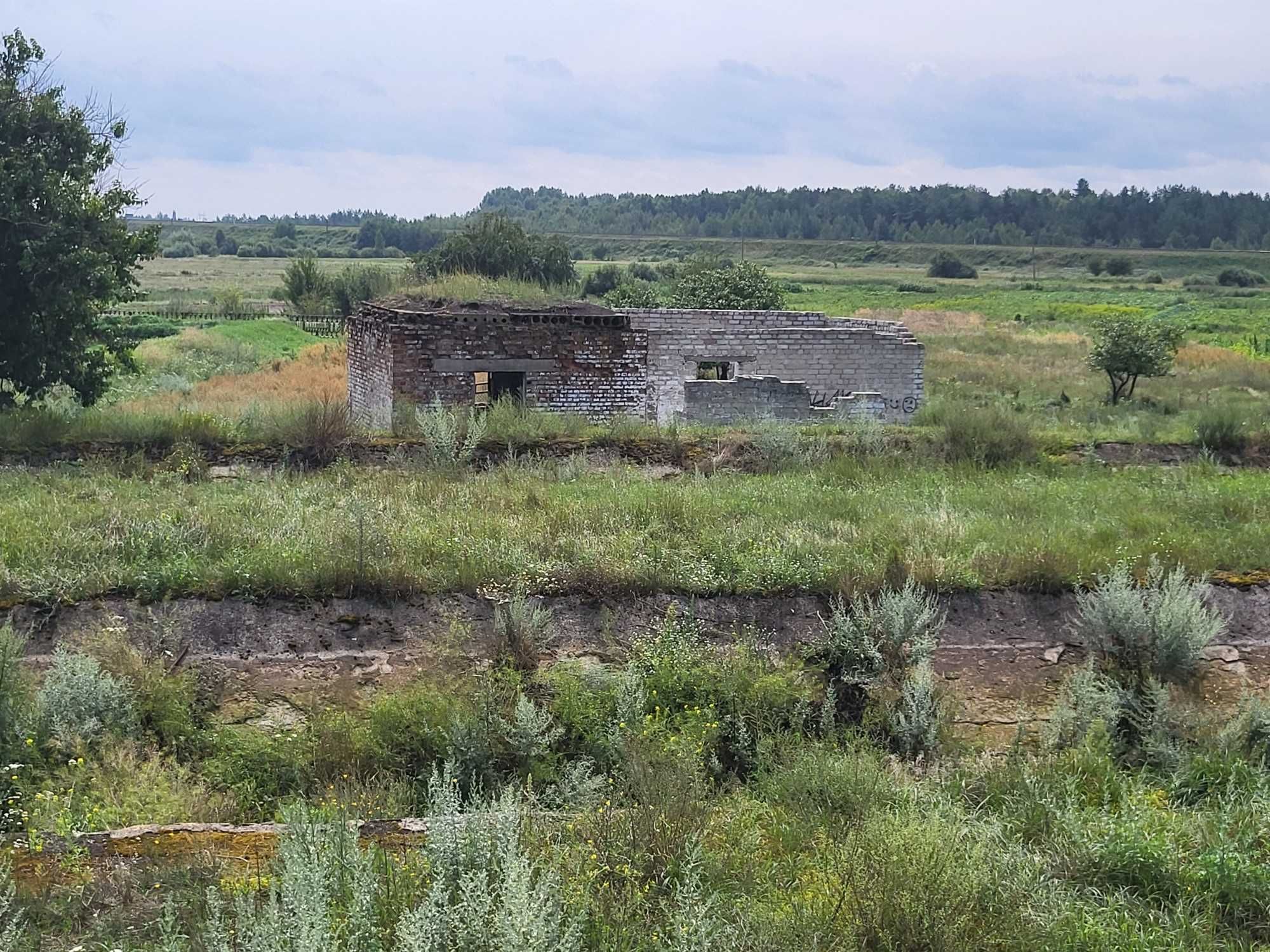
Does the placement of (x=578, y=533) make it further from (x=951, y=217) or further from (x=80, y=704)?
(x=951, y=217)

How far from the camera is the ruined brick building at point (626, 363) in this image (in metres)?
16.6

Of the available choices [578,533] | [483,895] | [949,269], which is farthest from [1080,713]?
[949,269]

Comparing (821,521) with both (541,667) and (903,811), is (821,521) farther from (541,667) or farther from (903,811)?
(903,811)

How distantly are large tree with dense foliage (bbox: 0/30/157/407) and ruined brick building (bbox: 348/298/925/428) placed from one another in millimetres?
3745

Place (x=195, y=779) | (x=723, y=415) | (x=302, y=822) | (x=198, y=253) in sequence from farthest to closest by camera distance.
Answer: (x=198, y=253)
(x=723, y=415)
(x=195, y=779)
(x=302, y=822)

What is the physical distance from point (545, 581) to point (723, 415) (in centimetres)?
931

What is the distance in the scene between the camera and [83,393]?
15.2m

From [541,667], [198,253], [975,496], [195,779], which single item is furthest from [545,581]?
[198,253]

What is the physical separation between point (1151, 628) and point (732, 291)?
27.5 meters

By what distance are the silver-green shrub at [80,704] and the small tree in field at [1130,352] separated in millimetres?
22638

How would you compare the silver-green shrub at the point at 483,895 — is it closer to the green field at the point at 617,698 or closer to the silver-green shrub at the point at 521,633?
the green field at the point at 617,698

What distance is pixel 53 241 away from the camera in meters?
13.6

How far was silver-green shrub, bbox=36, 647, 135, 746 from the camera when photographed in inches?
263

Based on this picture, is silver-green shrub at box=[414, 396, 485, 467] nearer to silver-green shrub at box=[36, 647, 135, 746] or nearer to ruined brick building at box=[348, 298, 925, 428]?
ruined brick building at box=[348, 298, 925, 428]
